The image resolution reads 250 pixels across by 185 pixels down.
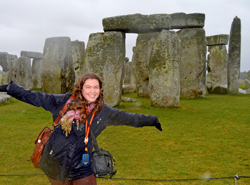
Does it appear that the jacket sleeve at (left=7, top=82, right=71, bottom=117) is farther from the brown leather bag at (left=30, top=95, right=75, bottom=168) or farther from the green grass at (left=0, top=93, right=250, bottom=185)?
the green grass at (left=0, top=93, right=250, bottom=185)

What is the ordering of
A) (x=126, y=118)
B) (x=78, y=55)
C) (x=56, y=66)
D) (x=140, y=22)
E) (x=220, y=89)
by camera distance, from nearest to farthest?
(x=126, y=118)
(x=140, y=22)
(x=56, y=66)
(x=78, y=55)
(x=220, y=89)

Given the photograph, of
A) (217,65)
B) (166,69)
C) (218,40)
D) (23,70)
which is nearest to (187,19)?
(166,69)

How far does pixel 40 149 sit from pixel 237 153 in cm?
260

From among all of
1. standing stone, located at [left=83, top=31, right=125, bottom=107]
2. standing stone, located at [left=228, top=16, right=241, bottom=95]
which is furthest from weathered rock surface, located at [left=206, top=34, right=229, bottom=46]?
standing stone, located at [left=83, top=31, right=125, bottom=107]

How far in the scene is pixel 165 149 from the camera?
3291 millimetres

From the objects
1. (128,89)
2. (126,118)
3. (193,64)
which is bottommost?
(128,89)

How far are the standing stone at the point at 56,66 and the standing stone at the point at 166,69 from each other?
3202mm

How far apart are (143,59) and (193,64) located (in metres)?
2.13

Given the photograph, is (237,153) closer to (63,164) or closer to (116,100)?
(63,164)

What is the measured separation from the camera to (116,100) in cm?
684

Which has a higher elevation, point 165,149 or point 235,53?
point 235,53

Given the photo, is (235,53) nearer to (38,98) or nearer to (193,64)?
(193,64)

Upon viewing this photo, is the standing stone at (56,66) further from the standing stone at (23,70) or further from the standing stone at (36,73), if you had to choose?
the standing stone at (36,73)

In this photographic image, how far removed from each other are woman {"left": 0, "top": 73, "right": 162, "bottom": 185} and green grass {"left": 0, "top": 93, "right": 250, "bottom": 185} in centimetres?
85
